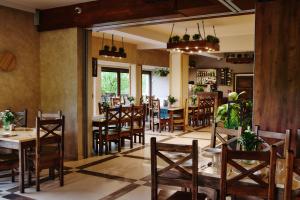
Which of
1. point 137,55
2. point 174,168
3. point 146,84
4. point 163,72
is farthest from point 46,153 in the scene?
point 146,84

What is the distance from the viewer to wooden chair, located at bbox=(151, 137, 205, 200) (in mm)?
2412

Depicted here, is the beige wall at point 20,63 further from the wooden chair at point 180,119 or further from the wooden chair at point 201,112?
the wooden chair at point 201,112

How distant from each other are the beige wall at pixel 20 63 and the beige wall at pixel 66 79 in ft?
0.65

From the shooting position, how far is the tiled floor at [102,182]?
401 cm

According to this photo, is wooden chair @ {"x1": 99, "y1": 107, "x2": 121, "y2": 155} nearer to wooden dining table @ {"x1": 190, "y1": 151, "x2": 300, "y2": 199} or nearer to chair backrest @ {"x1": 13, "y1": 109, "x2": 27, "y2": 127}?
chair backrest @ {"x1": 13, "y1": 109, "x2": 27, "y2": 127}

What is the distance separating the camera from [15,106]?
19.4 ft

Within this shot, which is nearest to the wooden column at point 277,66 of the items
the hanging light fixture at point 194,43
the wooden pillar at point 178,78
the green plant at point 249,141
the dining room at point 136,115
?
the dining room at point 136,115

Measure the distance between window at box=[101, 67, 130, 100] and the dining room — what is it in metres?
0.45

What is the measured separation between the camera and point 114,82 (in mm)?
11414

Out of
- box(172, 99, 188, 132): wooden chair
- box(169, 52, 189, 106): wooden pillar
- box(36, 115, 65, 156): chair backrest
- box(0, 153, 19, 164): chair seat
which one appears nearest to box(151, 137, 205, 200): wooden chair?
box(36, 115, 65, 156): chair backrest

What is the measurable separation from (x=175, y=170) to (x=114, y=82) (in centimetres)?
901

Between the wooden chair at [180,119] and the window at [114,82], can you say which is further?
the window at [114,82]

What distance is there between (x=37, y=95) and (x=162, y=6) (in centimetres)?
332

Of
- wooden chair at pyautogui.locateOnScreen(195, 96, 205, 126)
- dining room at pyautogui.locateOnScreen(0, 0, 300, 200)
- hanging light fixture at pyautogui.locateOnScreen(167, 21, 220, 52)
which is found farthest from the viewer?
wooden chair at pyautogui.locateOnScreen(195, 96, 205, 126)
